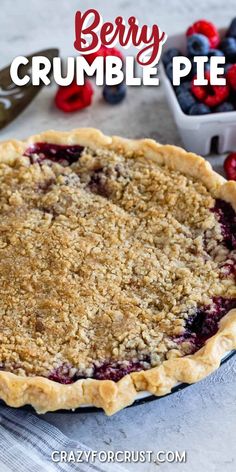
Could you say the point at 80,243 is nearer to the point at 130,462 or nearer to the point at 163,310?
the point at 163,310

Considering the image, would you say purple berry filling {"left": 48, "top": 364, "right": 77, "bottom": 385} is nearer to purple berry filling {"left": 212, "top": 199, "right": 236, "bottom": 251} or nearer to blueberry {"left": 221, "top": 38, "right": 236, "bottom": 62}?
purple berry filling {"left": 212, "top": 199, "right": 236, "bottom": 251}

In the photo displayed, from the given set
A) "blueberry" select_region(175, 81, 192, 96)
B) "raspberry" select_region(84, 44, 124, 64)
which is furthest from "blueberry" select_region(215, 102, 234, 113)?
"raspberry" select_region(84, 44, 124, 64)

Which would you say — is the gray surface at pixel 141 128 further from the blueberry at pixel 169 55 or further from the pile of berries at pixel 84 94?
the blueberry at pixel 169 55

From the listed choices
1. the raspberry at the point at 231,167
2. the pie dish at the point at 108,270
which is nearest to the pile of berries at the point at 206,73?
the raspberry at the point at 231,167

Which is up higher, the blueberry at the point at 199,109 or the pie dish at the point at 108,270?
the blueberry at the point at 199,109

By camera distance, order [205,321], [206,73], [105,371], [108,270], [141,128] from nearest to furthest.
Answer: [105,371], [205,321], [108,270], [206,73], [141,128]

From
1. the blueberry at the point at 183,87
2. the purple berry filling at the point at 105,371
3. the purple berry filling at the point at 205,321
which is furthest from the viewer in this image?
the blueberry at the point at 183,87
